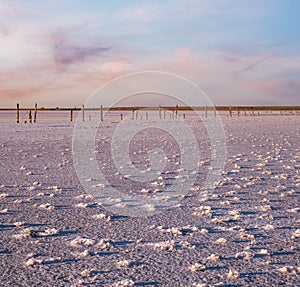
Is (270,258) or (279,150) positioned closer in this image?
(270,258)

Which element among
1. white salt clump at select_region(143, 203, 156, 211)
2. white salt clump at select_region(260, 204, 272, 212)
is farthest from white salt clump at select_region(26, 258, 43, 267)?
white salt clump at select_region(260, 204, 272, 212)

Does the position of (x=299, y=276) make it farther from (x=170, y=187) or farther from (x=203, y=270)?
(x=170, y=187)

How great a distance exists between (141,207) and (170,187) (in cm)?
216

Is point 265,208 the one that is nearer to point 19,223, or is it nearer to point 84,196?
point 84,196

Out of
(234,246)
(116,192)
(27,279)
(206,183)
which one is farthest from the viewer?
(206,183)

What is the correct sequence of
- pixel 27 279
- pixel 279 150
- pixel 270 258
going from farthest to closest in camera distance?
1. pixel 279 150
2. pixel 270 258
3. pixel 27 279

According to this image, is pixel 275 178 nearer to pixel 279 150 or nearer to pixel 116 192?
pixel 116 192

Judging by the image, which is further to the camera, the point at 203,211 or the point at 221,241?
the point at 203,211

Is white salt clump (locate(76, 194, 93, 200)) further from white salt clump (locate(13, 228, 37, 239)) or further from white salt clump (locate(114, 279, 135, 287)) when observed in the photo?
white salt clump (locate(114, 279, 135, 287))

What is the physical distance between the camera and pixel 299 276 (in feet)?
14.7

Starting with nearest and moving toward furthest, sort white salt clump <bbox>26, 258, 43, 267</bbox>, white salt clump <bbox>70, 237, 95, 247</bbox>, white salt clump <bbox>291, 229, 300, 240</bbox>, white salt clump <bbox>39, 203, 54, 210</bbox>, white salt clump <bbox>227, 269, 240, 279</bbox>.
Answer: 1. white salt clump <bbox>227, 269, 240, 279</bbox>
2. white salt clump <bbox>26, 258, 43, 267</bbox>
3. white salt clump <bbox>70, 237, 95, 247</bbox>
4. white salt clump <bbox>291, 229, 300, 240</bbox>
5. white salt clump <bbox>39, 203, 54, 210</bbox>

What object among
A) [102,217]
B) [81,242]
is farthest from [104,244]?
[102,217]

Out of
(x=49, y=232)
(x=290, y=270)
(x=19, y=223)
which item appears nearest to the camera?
(x=290, y=270)

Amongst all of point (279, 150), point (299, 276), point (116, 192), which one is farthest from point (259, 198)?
point (279, 150)
